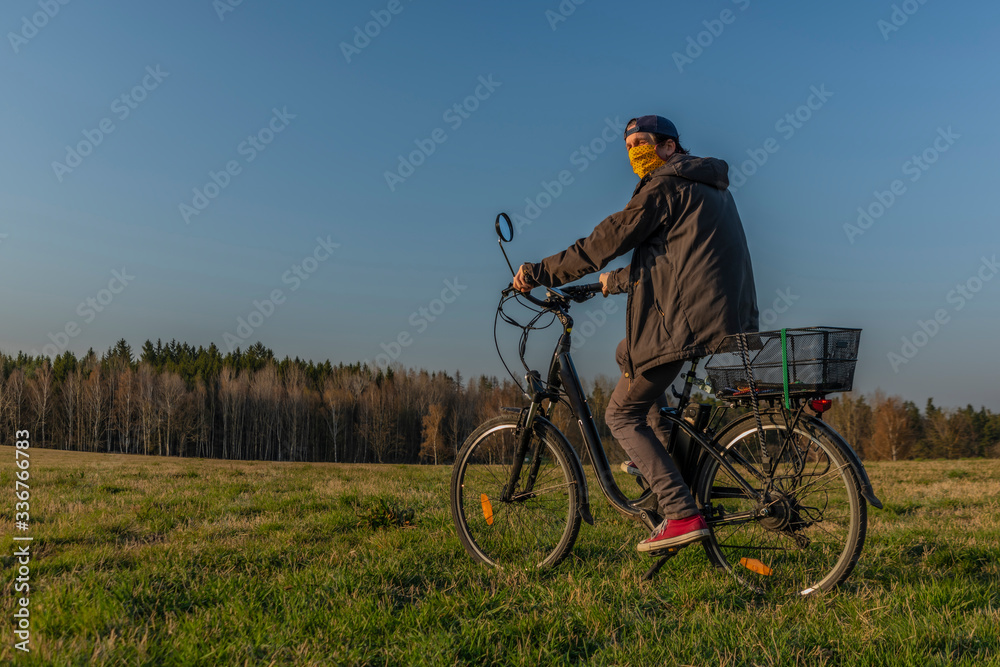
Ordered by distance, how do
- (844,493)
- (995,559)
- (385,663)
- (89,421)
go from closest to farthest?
(385,663) < (844,493) < (995,559) < (89,421)

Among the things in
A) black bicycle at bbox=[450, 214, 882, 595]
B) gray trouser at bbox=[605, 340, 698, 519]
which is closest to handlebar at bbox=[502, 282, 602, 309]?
black bicycle at bbox=[450, 214, 882, 595]

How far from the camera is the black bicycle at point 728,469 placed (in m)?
3.18

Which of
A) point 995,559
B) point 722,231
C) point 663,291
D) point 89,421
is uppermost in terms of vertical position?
point 89,421

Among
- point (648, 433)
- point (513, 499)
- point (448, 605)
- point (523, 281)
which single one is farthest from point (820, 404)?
point (448, 605)

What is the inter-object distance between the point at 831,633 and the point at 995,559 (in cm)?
239

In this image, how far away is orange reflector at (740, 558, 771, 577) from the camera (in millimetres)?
3476

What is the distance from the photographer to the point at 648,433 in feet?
11.9

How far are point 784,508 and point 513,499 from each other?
172 cm

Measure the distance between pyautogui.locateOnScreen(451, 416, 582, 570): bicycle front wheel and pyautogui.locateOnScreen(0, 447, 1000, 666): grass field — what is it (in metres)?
0.19

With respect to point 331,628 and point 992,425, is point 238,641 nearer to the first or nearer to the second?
point 331,628

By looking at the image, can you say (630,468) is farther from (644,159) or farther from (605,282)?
(644,159)

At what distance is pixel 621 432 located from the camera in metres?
3.69

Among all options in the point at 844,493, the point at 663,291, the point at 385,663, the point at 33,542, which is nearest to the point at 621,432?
the point at 663,291

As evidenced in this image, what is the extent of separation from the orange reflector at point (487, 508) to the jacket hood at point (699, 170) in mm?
2482
